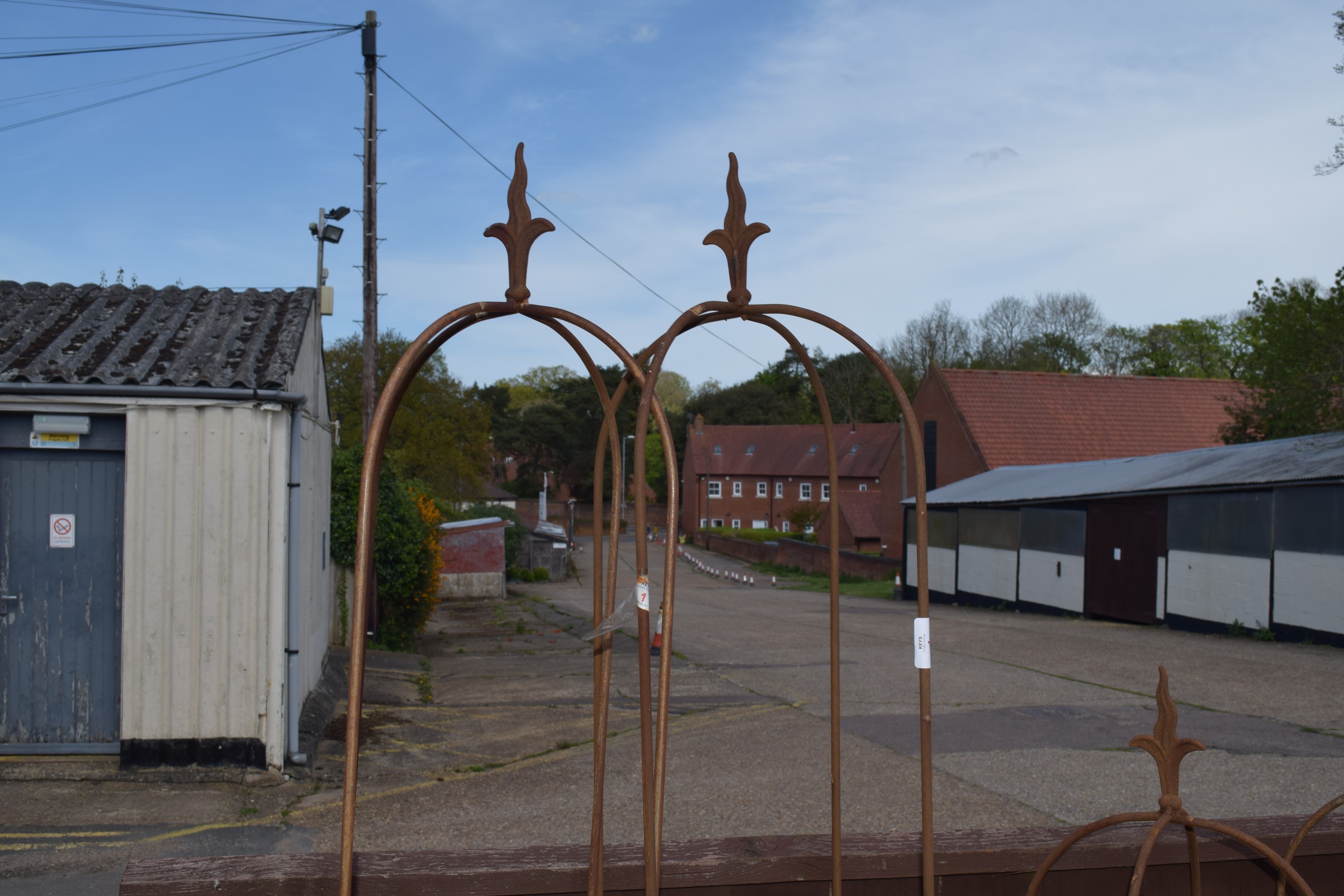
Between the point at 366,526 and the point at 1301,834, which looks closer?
the point at 366,526

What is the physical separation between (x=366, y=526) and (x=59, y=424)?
5918 mm

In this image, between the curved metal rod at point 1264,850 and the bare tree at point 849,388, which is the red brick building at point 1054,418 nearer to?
the curved metal rod at point 1264,850

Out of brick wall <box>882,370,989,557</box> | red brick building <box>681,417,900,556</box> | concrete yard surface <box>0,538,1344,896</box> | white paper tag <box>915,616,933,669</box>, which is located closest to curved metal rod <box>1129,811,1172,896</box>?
white paper tag <box>915,616,933,669</box>

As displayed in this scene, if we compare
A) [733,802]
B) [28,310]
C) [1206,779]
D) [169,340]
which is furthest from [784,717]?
[28,310]

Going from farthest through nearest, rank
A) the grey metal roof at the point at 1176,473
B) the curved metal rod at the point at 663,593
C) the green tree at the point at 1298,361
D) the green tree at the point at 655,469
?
the green tree at the point at 655,469 → the green tree at the point at 1298,361 → the grey metal roof at the point at 1176,473 → the curved metal rod at the point at 663,593

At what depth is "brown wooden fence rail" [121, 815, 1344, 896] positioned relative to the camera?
2547 millimetres

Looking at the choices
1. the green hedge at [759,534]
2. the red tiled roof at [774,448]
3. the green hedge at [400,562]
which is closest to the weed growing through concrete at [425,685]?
the green hedge at [400,562]

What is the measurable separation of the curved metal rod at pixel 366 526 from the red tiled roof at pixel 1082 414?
3248 cm

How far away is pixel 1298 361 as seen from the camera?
2066 cm

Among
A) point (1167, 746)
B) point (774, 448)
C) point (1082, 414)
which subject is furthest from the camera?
point (774, 448)

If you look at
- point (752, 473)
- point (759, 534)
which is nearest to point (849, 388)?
point (752, 473)

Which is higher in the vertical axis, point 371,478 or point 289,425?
point 289,425

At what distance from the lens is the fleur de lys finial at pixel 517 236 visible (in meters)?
2.46

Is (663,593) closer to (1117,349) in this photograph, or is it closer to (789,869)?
(789,869)
